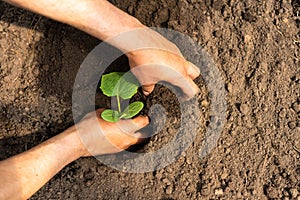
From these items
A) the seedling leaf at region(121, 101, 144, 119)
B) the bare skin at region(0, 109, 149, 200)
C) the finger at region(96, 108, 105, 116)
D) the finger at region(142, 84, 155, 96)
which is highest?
the finger at region(142, 84, 155, 96)

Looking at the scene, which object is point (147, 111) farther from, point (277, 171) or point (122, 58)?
point (277, 171)

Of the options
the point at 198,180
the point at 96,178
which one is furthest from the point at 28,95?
the point at 198,180

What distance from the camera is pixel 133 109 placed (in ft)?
5.36

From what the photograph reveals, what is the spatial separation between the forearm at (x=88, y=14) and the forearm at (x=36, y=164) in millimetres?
429

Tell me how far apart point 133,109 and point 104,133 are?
0.51ft

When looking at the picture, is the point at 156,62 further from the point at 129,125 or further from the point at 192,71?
the point at 129,125

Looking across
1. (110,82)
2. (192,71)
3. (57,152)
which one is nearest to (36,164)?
(57,152)

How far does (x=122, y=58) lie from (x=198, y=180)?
0.55 metres

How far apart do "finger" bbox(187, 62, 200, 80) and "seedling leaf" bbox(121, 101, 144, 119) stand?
208 mm

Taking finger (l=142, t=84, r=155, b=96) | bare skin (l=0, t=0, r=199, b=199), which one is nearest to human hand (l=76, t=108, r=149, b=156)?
bare skin (l=0, t=0, r=199, b=199)

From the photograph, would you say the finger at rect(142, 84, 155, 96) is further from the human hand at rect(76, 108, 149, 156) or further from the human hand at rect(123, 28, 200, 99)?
the human hand at rect(76, 108, 149, 156)

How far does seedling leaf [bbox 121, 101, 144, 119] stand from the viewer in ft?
5.33

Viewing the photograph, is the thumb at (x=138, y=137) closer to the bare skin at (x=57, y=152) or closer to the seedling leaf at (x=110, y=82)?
the bare skin at (x=57, y=152)

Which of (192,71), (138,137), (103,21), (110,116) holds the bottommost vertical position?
(138,137)
